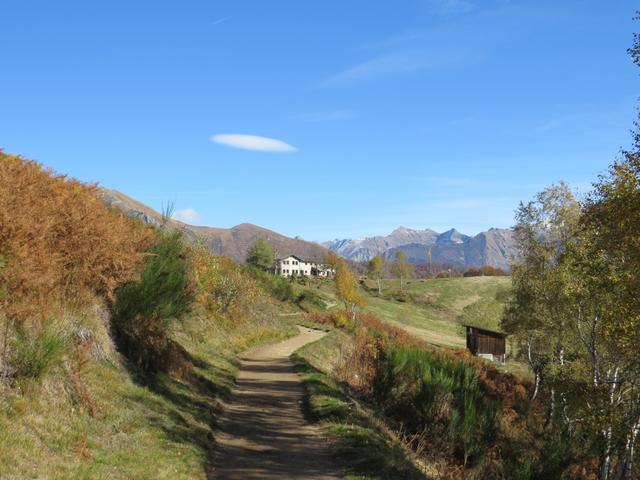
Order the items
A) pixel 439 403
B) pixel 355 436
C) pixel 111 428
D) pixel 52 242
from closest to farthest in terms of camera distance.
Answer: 1. pixel 111 428
2. pixel 52 242
3. pixel 355 436
4. pixel 439 403

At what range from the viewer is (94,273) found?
1261cm

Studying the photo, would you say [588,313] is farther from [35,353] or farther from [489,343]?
[489,343]

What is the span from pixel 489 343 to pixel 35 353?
48992mm

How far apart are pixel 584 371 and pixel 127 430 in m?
22.8

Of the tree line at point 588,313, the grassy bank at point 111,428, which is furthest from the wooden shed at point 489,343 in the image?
the grassy bank at point 111,428

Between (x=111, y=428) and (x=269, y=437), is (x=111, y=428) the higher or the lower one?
the higher one

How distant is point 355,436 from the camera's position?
484 inches

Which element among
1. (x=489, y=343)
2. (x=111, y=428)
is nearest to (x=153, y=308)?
(x=111, y=428)

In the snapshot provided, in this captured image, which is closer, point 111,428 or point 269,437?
point 111,428

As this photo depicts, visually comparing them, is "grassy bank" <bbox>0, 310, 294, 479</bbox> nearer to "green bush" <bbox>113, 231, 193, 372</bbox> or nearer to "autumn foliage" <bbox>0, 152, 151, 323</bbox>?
"green bush" <bbox>113, 231, 193, 372</bbox>

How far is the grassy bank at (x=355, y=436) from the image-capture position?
1042 centimetres

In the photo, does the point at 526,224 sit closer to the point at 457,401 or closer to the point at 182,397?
the point at 457,401

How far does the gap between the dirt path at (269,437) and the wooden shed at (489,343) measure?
35402 mm

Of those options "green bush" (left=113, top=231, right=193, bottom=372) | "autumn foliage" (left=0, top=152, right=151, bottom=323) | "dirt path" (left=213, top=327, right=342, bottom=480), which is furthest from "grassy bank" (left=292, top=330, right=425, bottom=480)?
"autumn foliage" (left=0, top=152, right=151, bottom=323)
